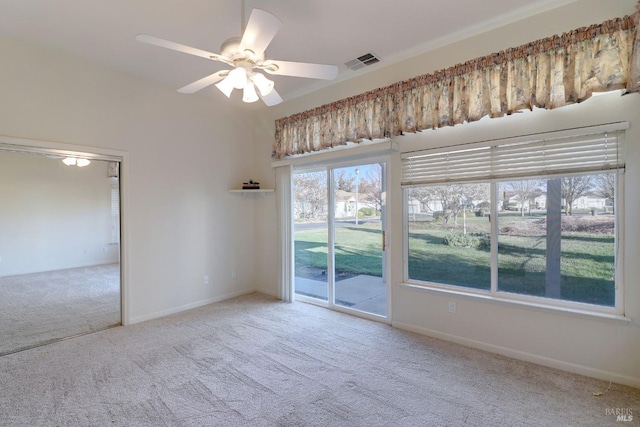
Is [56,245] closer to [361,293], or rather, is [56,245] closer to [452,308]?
[361,293]

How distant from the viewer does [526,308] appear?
9.45 ft

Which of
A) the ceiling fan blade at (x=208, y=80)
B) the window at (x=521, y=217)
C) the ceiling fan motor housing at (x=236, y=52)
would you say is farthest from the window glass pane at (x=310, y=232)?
the ceiling fan motor housing at (x=236, y=52)

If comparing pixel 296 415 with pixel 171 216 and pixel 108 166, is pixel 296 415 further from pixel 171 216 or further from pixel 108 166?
pixel 108 166

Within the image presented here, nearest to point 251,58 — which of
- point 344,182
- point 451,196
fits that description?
point 344,182

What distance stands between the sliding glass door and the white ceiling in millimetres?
1498

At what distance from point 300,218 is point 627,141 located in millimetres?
3808

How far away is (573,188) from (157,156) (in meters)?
4.83

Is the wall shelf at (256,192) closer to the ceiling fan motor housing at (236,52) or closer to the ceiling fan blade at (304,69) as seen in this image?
the ceiling fan blade at (304,69)

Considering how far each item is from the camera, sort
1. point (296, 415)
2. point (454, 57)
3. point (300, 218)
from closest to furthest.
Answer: point (296, 415) < point (454, 57) < point (300, 218)

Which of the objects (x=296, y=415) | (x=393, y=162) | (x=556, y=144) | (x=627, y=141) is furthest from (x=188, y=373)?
(x=627, y=141)

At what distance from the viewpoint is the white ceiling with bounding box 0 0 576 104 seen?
8.58ft

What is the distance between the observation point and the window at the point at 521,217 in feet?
8.69

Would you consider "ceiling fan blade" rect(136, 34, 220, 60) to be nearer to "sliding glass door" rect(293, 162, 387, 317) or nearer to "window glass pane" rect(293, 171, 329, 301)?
"sliding glass door" rect(293, 162, 387, 317)

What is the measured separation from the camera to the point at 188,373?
273cm
